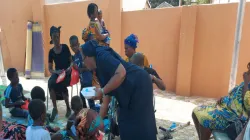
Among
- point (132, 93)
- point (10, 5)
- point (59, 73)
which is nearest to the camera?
point (132, 93)

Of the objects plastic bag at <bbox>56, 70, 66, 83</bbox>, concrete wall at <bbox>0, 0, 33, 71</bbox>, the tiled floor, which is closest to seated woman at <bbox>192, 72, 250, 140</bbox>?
the tiled floor

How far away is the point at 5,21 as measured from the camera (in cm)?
811

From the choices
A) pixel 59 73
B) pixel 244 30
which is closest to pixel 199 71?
pixel 244 30

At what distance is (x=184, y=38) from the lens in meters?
5.51

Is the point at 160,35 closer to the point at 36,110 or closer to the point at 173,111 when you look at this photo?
the point at 173,111

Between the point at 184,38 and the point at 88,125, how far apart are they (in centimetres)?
444

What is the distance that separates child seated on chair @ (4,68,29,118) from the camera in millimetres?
3709

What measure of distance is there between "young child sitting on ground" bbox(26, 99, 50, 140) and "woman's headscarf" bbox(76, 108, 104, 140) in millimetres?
866

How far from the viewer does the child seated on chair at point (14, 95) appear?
3.71 m

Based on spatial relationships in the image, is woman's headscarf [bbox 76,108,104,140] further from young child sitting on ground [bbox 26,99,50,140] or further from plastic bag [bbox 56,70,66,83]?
plastic bag [bbox 56,70,66,83]

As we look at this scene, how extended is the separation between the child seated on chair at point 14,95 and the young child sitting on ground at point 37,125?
1.46 m

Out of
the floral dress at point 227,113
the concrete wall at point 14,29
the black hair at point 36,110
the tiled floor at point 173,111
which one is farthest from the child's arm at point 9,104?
the concrete wall at point 14,29

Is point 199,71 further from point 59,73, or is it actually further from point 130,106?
point 130,106

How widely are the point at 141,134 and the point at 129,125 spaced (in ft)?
0.43
